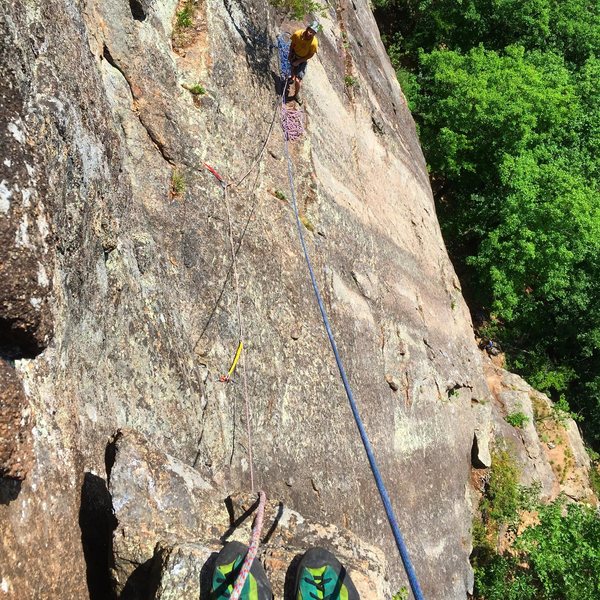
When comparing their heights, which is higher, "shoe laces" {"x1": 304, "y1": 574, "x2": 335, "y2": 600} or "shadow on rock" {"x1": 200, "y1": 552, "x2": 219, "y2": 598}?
"shadow on rock" {"x1": 200, "y1": 552, "x2": 219, "y2": 598}

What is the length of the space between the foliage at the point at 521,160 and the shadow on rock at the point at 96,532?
41.3 feet

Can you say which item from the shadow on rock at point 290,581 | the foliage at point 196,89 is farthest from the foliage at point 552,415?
the shadow on rock at point 290,581

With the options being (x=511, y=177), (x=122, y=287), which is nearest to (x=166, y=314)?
(x=122, y=287)

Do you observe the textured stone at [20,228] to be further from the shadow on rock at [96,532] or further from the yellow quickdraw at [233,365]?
the yellow quickdraw at [233,365]

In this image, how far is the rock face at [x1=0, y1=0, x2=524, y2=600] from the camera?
10.7 feet

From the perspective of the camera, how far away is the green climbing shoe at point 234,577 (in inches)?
129

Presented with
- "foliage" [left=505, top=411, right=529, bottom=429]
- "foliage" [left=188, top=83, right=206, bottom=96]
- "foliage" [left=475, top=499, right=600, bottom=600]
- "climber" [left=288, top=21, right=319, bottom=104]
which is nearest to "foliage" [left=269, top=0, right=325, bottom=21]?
"climber" [left=288, top=21, right=319, bottom=104]

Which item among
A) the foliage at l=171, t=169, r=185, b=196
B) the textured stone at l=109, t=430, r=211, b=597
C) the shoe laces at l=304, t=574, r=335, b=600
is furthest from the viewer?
the foliage at l=171, t=169, r=185, b=196

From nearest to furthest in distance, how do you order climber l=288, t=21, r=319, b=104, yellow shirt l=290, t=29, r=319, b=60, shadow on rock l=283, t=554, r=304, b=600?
shadow on rock l=283, t=554, r=304, b=600 → climber l=288, t=21, r=319, b=104 → yellow shirt l=290, t=29, r=319, b=60

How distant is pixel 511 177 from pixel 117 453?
516 inches

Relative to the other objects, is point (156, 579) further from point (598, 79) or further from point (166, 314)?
point (598, 79)

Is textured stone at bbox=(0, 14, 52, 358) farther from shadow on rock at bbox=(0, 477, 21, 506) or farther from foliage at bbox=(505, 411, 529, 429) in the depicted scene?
foliage at bbox=(505, 411, 529, 429)

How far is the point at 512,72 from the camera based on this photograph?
48.6ft

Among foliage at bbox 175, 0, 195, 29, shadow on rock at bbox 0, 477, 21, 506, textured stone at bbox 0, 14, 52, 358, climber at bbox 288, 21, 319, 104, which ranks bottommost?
shadow on rock at bbox 0, 477, 21, 506
